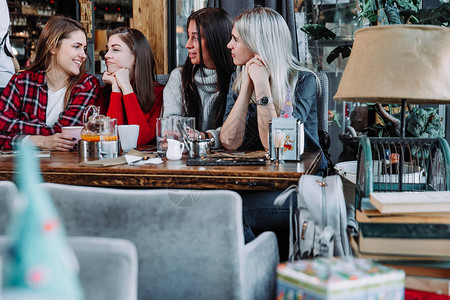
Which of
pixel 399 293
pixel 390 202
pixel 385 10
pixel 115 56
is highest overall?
pixel 385 10

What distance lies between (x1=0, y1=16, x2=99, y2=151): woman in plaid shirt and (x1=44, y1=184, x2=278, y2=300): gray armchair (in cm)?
165

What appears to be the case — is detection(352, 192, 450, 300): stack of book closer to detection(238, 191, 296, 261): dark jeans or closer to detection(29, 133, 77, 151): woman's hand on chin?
detection(238, 191, 296, 261): dark jeans

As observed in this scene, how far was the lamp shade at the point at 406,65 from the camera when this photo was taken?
1.39 metres

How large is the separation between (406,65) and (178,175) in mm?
760

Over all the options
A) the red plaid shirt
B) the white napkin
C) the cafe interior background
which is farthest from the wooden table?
the cafe interior background

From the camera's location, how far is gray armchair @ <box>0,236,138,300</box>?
784mm

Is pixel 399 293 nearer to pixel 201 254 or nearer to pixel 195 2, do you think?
pixel 201 254

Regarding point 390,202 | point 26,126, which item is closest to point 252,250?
point 390,202

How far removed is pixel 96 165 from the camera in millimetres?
1689

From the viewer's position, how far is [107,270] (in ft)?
2.59

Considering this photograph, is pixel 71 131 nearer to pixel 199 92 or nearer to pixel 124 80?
pixel 124 80

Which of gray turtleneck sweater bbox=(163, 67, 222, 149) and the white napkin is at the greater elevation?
gray turtleneck sweater bbox=(163, 67, 222, 149)

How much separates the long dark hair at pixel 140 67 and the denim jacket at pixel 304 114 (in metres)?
0.68

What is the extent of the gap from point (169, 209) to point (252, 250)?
31 centimetres
